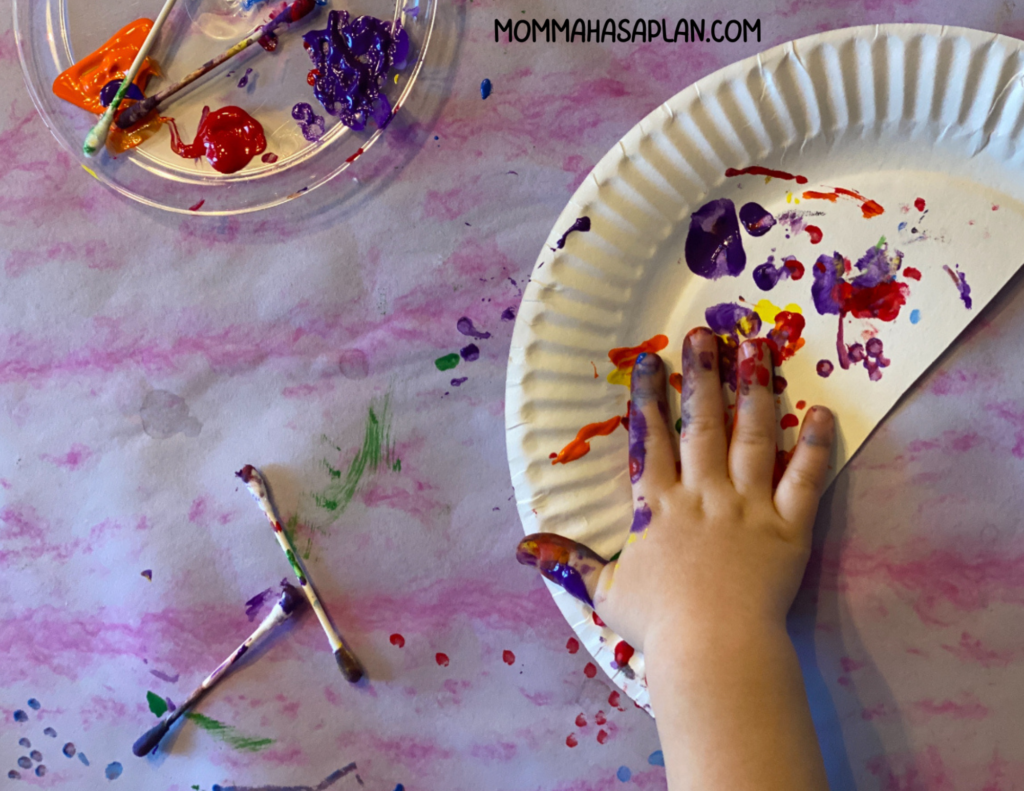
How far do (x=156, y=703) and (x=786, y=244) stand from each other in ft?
2.43

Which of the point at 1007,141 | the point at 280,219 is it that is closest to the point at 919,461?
the point at 1007,141

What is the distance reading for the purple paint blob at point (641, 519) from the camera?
588 mm

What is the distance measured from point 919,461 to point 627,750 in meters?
0.37

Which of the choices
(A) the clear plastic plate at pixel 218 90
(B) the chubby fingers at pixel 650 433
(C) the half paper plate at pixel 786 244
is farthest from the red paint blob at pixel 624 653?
(A) the clear plastic plate at pixel 218 90

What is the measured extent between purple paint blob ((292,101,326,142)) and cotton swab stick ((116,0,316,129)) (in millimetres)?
73

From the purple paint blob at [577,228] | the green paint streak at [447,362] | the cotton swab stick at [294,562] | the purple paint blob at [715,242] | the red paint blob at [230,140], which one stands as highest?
the red paint blob at [230,140]

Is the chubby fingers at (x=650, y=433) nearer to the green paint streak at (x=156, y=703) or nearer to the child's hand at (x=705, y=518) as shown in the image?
the child's hand at (x=705, y=518)

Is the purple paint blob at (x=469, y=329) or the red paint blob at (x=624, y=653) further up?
the purple paint blob at (x=469, y=329)

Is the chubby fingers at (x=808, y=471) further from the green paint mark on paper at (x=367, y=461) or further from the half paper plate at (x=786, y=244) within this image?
the green paint mark on paper at (x=367, y=461)

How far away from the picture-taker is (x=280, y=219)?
67 centimetres

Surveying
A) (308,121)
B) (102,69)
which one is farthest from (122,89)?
(308,121)

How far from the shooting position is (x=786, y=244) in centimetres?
59

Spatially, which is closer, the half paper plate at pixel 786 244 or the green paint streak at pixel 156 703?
the half paper plate at pixel 786 244

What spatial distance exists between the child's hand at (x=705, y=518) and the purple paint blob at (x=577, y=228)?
0.41ft
